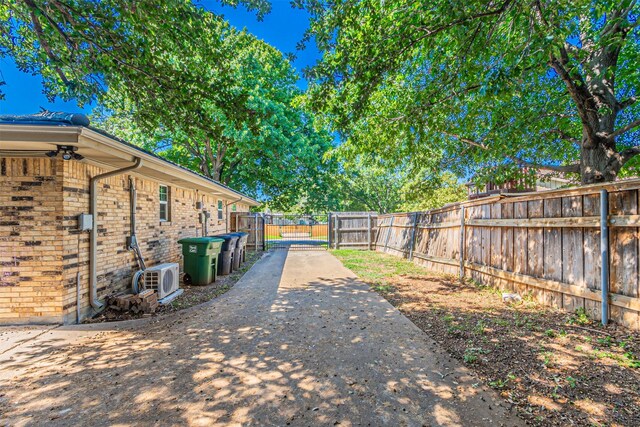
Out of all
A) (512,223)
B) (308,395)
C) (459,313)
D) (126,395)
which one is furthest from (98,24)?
(512,223)

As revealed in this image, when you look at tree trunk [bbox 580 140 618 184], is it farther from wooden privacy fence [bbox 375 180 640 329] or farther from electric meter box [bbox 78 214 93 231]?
electric meter box [bbox 78 214 93 231]

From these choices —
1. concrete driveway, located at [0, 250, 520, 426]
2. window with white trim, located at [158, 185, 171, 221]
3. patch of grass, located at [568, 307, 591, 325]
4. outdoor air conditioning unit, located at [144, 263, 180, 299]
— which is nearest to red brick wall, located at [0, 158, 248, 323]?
concrete driveway, located at [0, 250, 520, 426]

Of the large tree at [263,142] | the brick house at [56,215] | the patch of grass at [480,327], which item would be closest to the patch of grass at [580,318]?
the patch of grass at [480,327]

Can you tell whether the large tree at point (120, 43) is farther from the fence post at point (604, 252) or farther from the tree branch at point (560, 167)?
the tree branch at point (560, 167)

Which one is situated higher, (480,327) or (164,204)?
(164,204)

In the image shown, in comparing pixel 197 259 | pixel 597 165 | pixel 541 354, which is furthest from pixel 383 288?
pixel 597 165

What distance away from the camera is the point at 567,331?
3873mm

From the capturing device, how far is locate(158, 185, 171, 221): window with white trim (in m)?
7.67

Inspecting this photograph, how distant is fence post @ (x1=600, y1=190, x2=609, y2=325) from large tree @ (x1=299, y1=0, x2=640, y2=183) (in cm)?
204

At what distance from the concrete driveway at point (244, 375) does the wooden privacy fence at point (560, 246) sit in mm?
2523

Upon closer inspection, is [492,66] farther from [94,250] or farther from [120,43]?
[94,250]

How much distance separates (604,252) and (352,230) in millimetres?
11797

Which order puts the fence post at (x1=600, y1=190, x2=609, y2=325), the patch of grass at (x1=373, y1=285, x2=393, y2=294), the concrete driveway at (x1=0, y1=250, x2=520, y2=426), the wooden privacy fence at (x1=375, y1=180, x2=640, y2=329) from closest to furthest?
the concrete driveway at (x1=0, y1=250, x2=520, y2=426) → the wooden privacy fence at (x1=375, y1=180, x2=640, y2=329) → the fence post at (x1=600, y1=190, x2=609, y2=325) → the patch of grass at (x1=373, y1=285, x2=393, y2=294)

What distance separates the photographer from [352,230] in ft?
51.0
